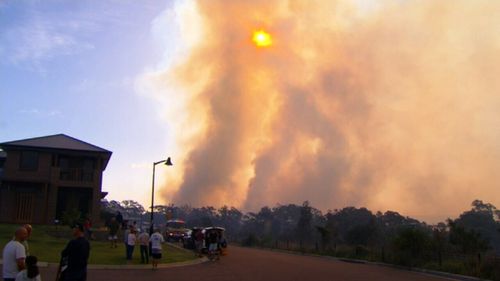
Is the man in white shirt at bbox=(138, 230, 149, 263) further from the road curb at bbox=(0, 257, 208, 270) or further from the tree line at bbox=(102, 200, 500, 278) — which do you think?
the tree line at bbox=(102, 200, 500, 278)

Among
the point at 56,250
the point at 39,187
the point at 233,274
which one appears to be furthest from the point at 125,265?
the point at 39,187

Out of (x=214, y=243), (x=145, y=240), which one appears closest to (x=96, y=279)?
(x=145, y=240)

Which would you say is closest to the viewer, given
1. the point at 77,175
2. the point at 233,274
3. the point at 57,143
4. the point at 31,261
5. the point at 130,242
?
the point at 31,261

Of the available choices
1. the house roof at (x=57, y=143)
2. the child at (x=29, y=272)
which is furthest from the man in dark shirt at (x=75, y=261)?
the house roof at (x=57, y=143)

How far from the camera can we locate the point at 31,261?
26.4ft

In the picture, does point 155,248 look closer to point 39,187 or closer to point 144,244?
point 144,244

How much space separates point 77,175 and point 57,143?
2.95 metres

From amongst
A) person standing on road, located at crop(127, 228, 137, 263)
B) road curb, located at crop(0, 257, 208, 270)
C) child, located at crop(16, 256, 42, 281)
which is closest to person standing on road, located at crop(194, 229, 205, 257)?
road curb, located at crop(0, 257, 208, 270)

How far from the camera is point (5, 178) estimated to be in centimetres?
3722

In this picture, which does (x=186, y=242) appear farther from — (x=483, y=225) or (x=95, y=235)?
(x=483, y=225)

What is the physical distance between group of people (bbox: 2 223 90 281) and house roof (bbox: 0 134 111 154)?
32.2 meters

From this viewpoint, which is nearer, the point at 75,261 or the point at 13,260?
the point at 13,260

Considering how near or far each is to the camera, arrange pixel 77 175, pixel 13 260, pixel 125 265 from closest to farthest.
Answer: pixel 13 260 → pixel 125 265 → pixel 77 175

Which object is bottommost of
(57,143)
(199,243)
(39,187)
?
(199,243)
